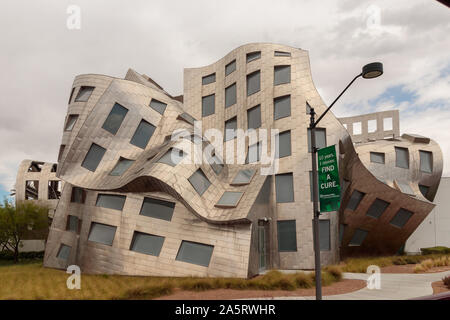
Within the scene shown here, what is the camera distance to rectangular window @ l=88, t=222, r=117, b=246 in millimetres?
21163

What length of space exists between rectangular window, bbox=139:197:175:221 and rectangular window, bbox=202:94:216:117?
12.9 metres

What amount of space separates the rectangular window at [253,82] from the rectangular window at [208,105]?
460 cm

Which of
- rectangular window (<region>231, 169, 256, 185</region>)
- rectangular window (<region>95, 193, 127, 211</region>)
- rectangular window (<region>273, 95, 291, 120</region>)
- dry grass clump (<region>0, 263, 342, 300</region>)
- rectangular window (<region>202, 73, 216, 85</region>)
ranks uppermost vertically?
rectangular window (<region>202, 73, 216, 85</region>)

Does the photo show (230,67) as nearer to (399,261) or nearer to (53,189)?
(399,261)

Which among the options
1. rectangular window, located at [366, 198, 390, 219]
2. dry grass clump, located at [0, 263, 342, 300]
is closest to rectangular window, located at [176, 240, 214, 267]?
dry grass clump, located at [0, 263, 342, 300]

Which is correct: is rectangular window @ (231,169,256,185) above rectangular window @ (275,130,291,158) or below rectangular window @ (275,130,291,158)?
below

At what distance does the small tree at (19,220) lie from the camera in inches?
1613

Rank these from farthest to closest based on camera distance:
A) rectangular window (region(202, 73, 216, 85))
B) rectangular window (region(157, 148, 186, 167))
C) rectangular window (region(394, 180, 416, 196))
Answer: rectangular window (region(394, 180, 416, 196)), rectangular window (region(202, 73, 216, 85)), rectangular window (region(157, 148, 186, 167))

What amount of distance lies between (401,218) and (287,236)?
13.6 metres

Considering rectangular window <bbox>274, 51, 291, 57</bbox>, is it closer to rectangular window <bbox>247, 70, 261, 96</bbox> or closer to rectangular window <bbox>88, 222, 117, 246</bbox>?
rectangular window <bbox>247, 70, 261, 96</bbox>

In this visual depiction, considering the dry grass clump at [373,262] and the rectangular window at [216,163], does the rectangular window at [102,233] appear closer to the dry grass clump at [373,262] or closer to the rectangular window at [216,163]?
the rectangular window at [216,163]

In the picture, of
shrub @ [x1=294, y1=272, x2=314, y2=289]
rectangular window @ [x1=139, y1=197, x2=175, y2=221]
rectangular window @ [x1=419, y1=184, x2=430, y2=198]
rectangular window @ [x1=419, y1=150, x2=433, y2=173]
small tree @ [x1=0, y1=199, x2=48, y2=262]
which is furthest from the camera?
small tree @ [x1=0, y1=199, x2=48, y2=262]

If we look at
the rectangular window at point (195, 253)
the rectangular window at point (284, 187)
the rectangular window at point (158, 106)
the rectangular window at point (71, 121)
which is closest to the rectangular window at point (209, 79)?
the rectangular window at point (158, 106)

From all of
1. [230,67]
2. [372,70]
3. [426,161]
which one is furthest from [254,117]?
[426,161]
